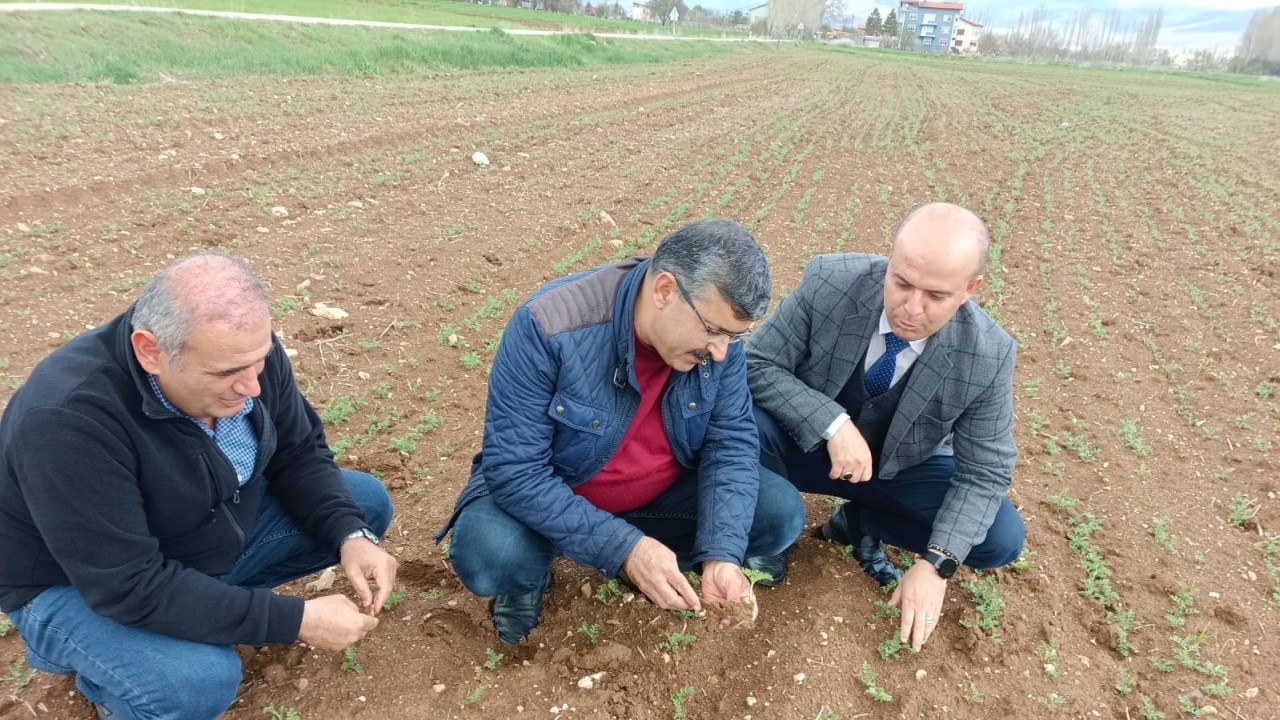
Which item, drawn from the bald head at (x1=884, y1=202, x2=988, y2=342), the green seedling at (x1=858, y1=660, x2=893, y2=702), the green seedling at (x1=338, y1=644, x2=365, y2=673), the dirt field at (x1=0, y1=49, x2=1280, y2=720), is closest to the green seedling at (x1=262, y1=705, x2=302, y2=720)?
the dirt field at (x1=0, y1=49, x2=1280, y2=720)

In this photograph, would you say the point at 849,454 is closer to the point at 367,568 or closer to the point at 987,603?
the point at 987,603

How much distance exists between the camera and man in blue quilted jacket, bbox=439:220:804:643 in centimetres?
236

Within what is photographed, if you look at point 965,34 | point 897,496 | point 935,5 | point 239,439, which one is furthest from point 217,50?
point 965,34

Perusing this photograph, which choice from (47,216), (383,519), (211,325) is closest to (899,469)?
(383,519)

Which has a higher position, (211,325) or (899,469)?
(211,325)

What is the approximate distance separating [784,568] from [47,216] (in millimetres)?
6494

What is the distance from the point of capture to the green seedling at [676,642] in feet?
9.58

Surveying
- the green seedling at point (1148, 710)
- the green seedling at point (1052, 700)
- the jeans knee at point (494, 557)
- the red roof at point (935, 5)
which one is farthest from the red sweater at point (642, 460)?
the red roof at point (935, 5)

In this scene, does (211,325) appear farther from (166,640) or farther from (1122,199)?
(1122,199)

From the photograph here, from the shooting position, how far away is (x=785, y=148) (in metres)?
12.4

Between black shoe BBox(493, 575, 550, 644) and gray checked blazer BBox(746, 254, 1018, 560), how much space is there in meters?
1.21

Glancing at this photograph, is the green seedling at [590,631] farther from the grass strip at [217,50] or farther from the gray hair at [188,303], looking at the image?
the grass strip at [217,50]

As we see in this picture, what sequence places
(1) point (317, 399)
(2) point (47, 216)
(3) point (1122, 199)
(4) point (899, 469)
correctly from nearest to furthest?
(4) point (899, 469) → (1) point (317, 399) → (2) point (47, 216) → (3) point (1122, 199)

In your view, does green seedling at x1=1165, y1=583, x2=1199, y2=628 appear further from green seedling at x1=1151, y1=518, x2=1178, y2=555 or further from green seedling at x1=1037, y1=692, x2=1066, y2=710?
green seedling at x1=1037, y1=692, x2=1066, y2=710
